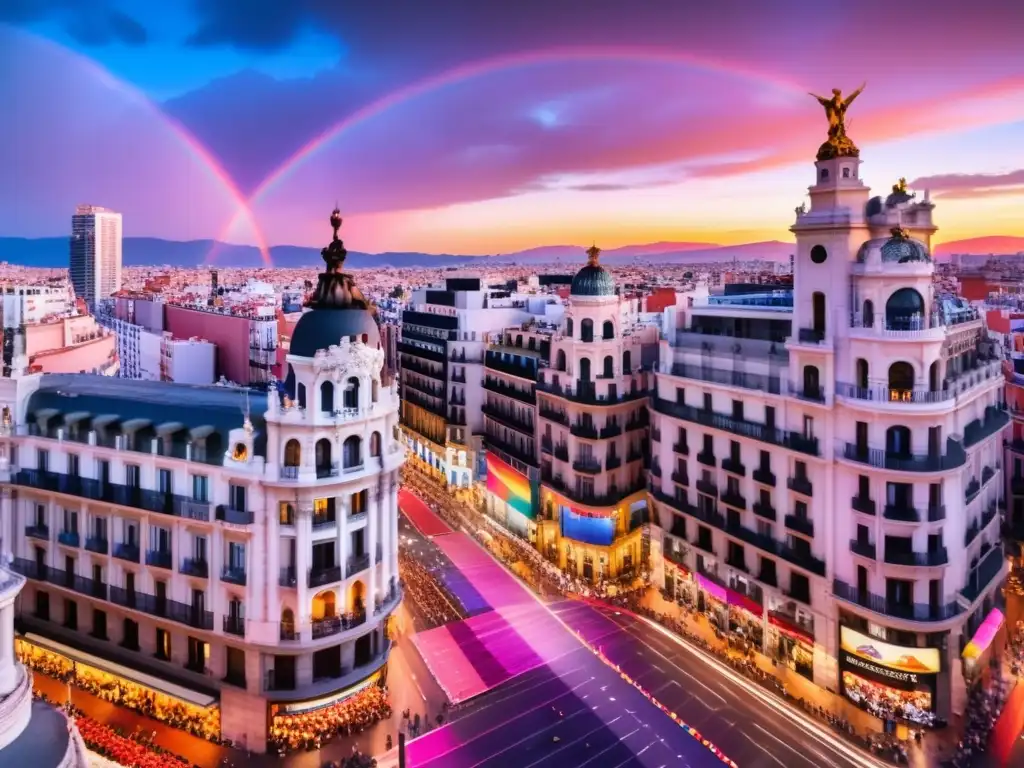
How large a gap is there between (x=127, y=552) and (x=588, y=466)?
33.8m

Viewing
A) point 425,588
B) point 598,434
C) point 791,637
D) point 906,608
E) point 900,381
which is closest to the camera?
point 906,608

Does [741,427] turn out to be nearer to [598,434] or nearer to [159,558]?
[598,434]

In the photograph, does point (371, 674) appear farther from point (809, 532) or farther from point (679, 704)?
point (809, 532)

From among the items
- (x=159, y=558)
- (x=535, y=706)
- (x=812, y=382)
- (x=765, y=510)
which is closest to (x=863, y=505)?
(x=765, y=510)

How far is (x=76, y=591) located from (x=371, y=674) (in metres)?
18.0

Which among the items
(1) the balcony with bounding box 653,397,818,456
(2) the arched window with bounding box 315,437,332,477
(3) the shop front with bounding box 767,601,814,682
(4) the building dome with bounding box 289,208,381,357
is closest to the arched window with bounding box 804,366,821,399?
(1) the balcony with bounding box 653,397,818,456

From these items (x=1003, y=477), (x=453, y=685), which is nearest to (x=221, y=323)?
(x=453, y=685)

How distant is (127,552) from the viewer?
43312 mm

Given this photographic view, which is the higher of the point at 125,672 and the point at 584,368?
the point at 584,368

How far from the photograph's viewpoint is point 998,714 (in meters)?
43.3

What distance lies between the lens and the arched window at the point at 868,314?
4384cm

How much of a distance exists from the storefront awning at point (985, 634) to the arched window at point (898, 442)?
1213cm

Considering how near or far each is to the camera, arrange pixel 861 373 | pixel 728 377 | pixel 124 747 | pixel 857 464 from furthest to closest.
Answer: pixel 728 377
pixel 861 373
pixel 857 464
pixel 124 747

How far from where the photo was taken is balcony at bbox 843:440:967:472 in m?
41.6
